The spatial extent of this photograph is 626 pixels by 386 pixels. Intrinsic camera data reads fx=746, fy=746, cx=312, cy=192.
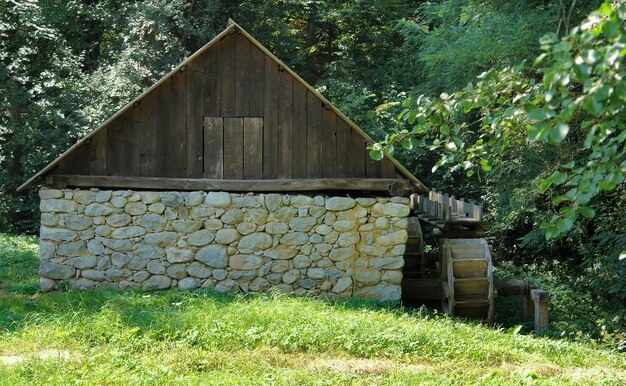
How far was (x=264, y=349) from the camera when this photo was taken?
7.24m

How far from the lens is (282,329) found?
772cm

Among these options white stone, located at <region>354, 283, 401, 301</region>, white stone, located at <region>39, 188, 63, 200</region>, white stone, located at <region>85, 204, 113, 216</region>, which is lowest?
white stone, located at <region>354, 283, 401, 301</region>

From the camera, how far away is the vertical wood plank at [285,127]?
1073cm

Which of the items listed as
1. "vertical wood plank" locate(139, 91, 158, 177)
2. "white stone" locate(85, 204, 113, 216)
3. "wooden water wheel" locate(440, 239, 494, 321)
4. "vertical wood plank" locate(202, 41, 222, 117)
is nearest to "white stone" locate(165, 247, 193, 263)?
"white stone" locate(85, 204, 113, 216)

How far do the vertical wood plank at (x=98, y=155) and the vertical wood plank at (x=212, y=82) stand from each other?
1.52 metres

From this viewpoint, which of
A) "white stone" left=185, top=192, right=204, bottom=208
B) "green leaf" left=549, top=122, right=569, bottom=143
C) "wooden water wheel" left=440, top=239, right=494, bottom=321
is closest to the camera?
"green leaf" left=549, top=122, right=569, bottom=143

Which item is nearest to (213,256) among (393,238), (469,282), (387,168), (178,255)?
(178,255)

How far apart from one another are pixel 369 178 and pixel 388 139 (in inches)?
219

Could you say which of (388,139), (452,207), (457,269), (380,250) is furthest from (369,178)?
(388,139)

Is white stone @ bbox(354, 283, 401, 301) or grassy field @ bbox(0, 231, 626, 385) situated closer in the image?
grassy field @ bbox(0, 231, 626, 385)

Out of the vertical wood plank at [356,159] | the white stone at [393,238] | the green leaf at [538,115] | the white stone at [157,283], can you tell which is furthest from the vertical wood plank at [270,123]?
the green leaf at [538,115]

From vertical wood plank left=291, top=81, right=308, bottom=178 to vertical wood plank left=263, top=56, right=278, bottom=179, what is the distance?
26cm

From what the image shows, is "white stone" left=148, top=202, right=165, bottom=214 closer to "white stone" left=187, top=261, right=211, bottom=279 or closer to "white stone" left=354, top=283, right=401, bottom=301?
"white stone" left=187, top=261, right=211, bottom=279

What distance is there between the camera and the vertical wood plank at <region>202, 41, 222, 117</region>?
10.8m
